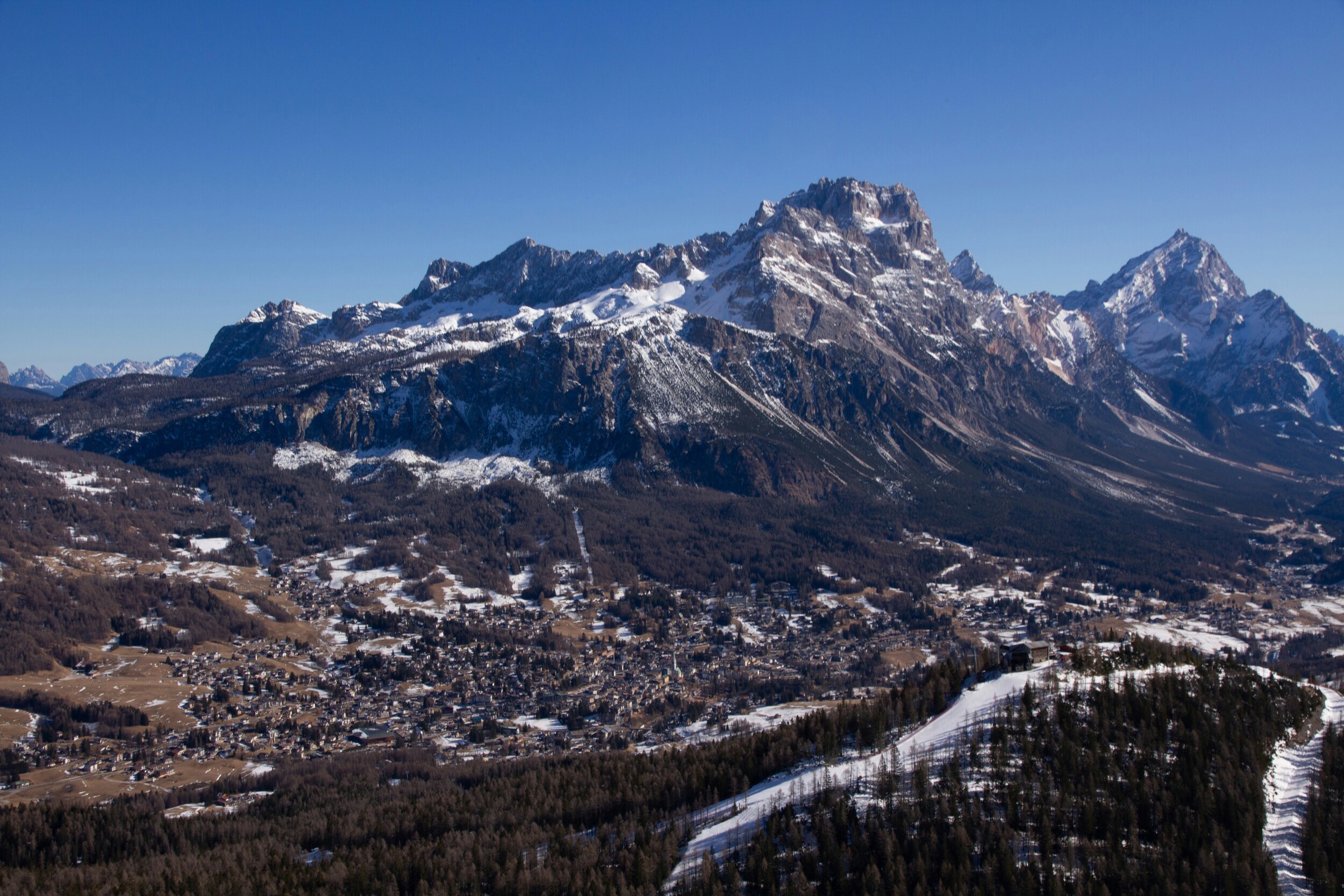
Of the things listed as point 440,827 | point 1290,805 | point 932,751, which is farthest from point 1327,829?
point 440,827

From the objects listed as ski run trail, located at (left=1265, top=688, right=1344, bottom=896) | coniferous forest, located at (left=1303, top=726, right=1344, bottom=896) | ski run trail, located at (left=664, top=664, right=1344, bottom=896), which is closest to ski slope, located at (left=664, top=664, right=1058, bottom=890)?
ski run trail, located at (left=664, top=664, right=1344, bottom=896)

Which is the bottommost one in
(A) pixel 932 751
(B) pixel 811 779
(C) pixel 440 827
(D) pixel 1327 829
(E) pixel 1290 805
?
(C) pixel 440 827

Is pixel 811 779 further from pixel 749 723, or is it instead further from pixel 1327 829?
pixel 749 723

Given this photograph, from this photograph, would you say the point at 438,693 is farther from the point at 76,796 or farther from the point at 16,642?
the point at 16,642

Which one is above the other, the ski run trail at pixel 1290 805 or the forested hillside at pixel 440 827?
the ski run trail at pixel 1290 805

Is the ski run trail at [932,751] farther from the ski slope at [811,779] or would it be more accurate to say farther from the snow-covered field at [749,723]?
the snow-covered field at [749,723]

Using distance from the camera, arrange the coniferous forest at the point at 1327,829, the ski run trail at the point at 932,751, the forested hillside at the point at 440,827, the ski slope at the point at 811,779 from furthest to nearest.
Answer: the ski slope at the point at 811,779 < the forested hillside at the point at 440,827 < the ski run trail at the point at 932,751 < the coniferous forest at the point at 1327,829

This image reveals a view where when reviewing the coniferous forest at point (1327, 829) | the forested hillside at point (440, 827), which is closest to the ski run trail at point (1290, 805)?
the coniferous forest at point (1327, 829)

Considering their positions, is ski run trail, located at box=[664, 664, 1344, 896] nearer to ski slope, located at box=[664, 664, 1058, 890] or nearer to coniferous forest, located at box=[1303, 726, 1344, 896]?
ski slope, located at box=[664, 664, 1058, 890]
